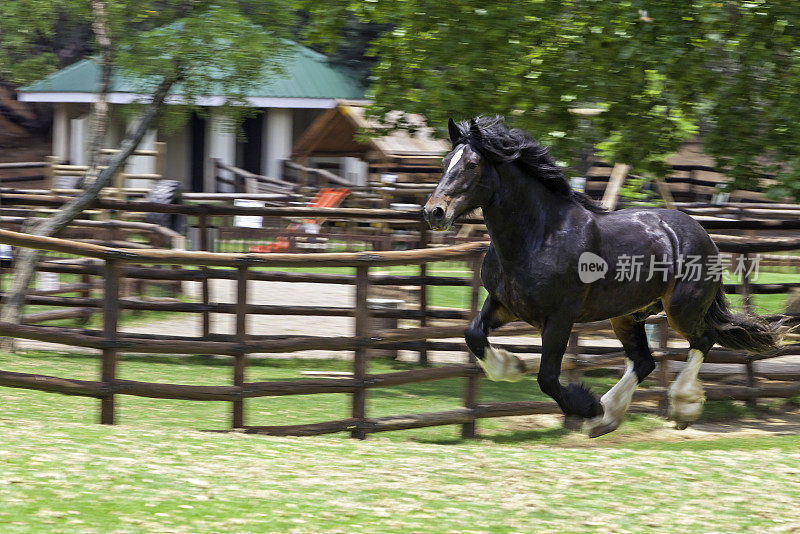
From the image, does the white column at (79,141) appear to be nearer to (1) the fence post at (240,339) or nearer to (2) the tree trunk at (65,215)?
(2) the tree trunk at (65,215)

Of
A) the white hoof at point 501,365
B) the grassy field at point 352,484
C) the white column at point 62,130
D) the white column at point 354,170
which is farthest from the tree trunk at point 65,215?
the white column at point 62,130

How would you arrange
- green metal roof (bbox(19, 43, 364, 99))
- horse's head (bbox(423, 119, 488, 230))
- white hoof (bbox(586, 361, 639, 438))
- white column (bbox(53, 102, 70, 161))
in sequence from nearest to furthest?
1. horse's head (bbox(423, 119, 488, 230))
2. white hoof (bbox(586, 361, 639, 438))
3. green metal roof (bbox(19, 43, 364, 99))
4. white column (bbox(53, 102, 70, 161))

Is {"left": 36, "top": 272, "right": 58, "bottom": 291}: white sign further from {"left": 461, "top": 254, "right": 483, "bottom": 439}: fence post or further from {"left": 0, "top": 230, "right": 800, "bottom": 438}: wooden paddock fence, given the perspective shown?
{"left": 461, "top": 254, "right": 483, "bottom": 439}: fence post

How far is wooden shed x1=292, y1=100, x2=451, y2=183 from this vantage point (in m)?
20.6

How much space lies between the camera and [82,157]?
26.8 meters

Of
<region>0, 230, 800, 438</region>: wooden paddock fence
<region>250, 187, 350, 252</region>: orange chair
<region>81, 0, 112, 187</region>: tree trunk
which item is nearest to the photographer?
<region>0, 230, 800, 438</region>: wooden paddock fence

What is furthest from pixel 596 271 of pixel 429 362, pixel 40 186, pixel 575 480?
pixel 40 186

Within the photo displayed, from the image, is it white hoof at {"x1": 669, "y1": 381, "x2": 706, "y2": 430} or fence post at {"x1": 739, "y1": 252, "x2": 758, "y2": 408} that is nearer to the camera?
white hoof at {"x1": 669, "y1": 381, "x2": 706, "y2": 430}

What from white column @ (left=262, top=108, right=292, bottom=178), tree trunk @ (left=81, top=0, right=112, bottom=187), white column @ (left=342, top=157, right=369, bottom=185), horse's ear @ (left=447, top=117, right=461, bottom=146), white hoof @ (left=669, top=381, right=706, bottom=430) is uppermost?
horse's ear @ (left=447, top=117, right=461, bottom=146)

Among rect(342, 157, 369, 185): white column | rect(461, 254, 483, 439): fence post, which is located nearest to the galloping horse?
rect(461, 254, 483, 439): fence post

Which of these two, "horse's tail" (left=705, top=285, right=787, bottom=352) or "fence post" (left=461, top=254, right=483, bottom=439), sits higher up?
"horse's tail" (left=705, top=285, right=787, bottom=352)

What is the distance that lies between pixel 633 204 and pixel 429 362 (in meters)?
3.18

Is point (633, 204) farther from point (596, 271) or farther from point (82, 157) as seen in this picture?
point (82, 157)

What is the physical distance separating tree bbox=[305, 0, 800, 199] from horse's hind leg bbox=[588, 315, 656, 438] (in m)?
2.51
